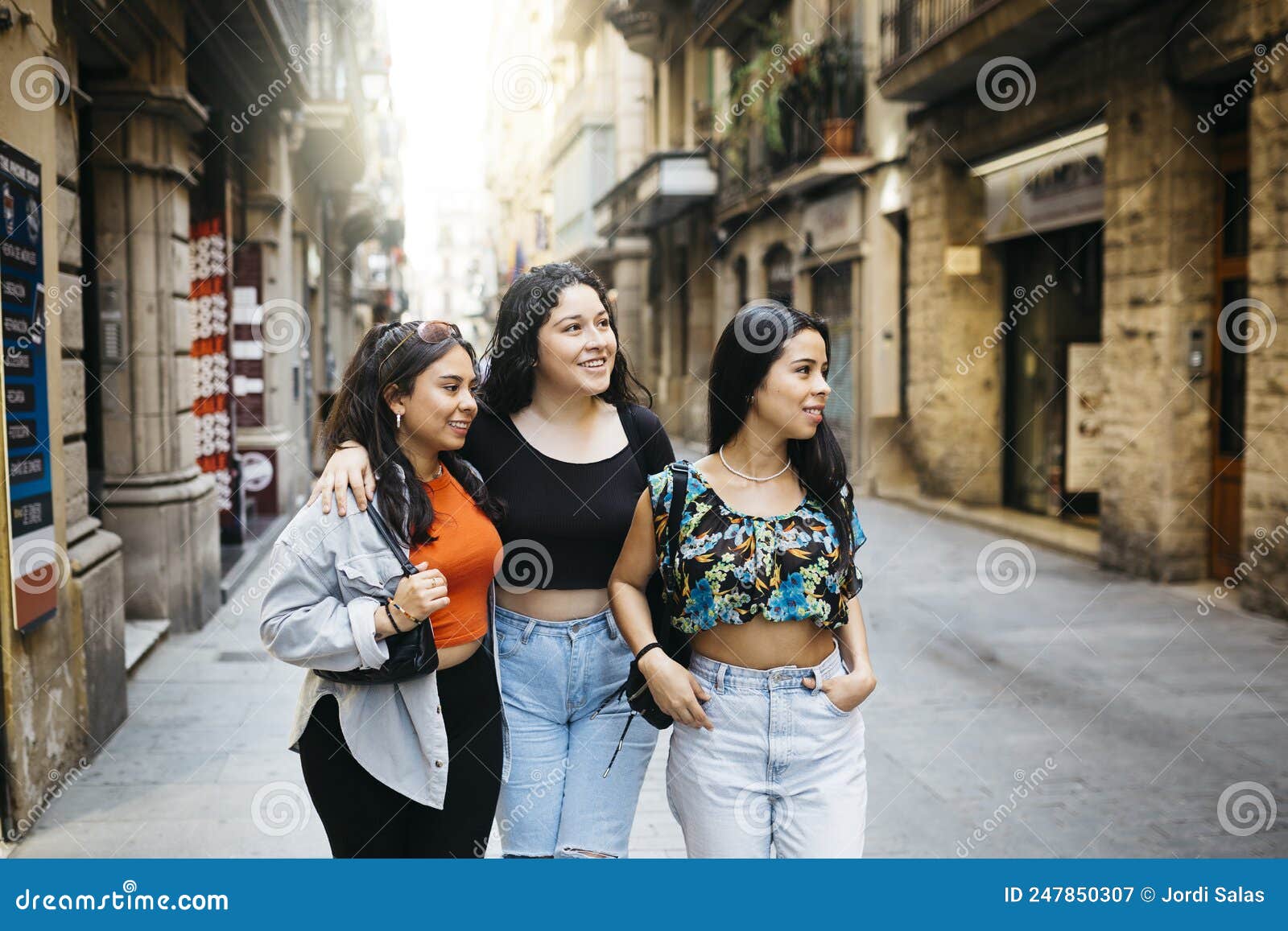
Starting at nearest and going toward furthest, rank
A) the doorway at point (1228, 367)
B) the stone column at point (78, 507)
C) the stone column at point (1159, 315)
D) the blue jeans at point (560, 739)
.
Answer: the blue jeans at point (560, 739), the stone column at point (78, 507), the doorway at point (1228, 367), the stone column at point (1159, 315)

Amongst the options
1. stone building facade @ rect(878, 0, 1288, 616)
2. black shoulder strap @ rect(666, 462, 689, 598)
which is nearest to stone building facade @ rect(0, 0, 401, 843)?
black shoulder strap @ rect(666, 462, 689, 598)

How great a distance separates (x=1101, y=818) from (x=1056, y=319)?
28.6 feet

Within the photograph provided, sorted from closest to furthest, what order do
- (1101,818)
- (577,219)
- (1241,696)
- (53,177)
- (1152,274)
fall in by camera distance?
(1101,818) < (53,177) < (1241,696) < (1152,274) < (577,219)

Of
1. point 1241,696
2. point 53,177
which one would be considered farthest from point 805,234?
point 53,177

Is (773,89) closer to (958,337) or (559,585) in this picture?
(958,337)

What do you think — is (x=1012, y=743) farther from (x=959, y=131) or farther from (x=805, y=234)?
(x=805, y=234)

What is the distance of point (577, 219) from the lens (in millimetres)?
33812

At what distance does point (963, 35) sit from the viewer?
37.5 ft

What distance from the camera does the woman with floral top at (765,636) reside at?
97.3 inches

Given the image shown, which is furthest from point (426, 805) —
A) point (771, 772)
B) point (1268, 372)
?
point (1268, 372)

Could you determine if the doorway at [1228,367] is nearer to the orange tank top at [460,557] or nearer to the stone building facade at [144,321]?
the stone building facade at [144,321]

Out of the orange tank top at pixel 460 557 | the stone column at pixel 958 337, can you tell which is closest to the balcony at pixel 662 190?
the stone column at pixel 958 337

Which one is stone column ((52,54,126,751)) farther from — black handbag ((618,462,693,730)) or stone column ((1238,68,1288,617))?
stone column ((1238,68,1288,617))

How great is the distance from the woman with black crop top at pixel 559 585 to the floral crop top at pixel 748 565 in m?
0.30
